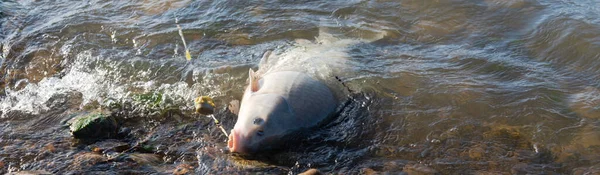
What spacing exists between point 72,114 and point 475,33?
6.13m

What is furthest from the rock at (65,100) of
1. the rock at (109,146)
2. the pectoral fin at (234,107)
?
the pectoral fin at (234,107)

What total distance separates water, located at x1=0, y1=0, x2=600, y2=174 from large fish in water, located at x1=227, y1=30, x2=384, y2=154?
20 centimetres

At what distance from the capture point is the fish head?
18.7 ft

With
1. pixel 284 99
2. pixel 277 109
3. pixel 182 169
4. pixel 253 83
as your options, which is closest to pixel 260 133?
pixel 277 109

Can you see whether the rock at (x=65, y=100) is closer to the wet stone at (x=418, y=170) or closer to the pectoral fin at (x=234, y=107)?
the pectoral fin at (x=234, y=107)

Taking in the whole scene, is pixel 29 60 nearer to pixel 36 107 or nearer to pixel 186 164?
pixel 36 107

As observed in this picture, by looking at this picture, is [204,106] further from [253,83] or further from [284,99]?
[284,99]

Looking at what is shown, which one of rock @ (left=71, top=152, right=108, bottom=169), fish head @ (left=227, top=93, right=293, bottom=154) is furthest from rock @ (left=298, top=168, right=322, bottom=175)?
rock @ (left=71, top=152, right=108, bottom=169)

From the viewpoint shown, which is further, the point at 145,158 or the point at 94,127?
the point at 94,127

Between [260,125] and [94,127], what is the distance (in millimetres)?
1888

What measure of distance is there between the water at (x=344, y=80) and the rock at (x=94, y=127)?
188 mm

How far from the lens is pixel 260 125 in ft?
19.1

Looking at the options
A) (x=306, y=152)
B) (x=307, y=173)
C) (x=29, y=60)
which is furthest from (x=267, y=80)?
(x=29, y=60)

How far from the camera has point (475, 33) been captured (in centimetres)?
888
